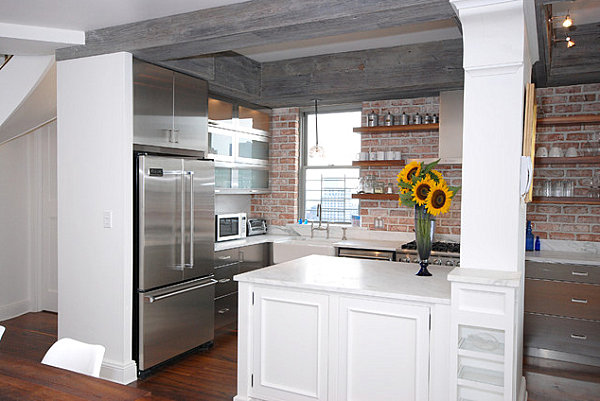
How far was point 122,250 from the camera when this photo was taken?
3.62 m

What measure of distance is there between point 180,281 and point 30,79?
2113 millimetres

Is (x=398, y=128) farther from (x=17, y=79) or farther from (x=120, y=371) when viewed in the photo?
(x=17, y=79)

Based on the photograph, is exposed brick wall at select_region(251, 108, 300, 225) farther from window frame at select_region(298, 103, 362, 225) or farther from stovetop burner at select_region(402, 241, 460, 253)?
stovetop burner at select_region(402, 241, 460, 253)

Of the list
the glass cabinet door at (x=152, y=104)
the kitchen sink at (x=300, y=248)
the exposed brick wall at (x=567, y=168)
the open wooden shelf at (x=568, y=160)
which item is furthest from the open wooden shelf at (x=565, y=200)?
the glass cabinet door at (x=152, y=104)

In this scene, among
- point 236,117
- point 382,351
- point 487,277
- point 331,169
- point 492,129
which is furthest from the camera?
point 331,169

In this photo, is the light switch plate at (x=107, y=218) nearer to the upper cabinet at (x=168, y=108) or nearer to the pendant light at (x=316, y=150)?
the upper cabinet at (x=168, y=108)

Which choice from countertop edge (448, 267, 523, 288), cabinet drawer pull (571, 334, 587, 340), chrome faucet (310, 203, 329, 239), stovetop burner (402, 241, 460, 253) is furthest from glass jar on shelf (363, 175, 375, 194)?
countertop edge (448, 267, 523, 288)

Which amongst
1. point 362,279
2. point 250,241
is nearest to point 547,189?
point 362,279

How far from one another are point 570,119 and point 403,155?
5.18ft

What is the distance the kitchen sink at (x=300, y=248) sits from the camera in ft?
16.5

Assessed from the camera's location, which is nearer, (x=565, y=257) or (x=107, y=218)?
(x=107, y=218)

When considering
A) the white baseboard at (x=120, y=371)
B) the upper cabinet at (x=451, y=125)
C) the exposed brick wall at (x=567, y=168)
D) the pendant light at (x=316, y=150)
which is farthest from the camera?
the pendant light at (x=316, y=150)

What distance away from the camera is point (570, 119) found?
14.2 ft

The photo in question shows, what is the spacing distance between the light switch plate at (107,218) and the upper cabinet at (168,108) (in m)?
0.56
